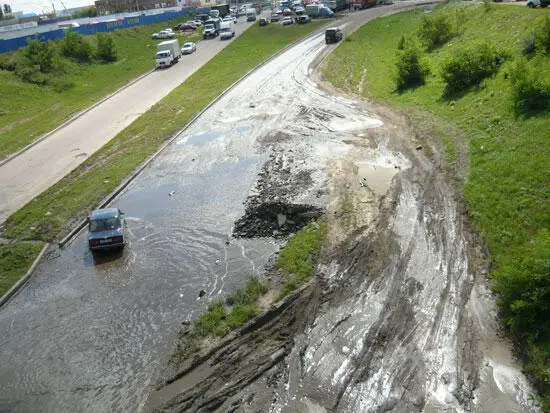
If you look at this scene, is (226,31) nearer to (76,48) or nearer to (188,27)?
(188,27)

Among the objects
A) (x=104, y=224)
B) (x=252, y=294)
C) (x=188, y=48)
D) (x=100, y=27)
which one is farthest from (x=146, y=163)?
(x=100, y=27)

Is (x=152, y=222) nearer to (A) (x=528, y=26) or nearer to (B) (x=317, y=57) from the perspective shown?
Result: (A) (x=528, y=26)

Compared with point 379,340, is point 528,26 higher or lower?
higher

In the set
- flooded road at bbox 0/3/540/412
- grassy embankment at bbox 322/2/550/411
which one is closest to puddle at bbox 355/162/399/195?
flooded road at bbox 0/3/540/412

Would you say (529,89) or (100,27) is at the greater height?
(529,89)

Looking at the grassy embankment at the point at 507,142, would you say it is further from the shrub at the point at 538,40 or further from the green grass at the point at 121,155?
the green grass at the point at 121,155

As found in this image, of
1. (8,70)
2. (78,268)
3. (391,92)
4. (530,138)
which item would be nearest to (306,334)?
(78,268)
